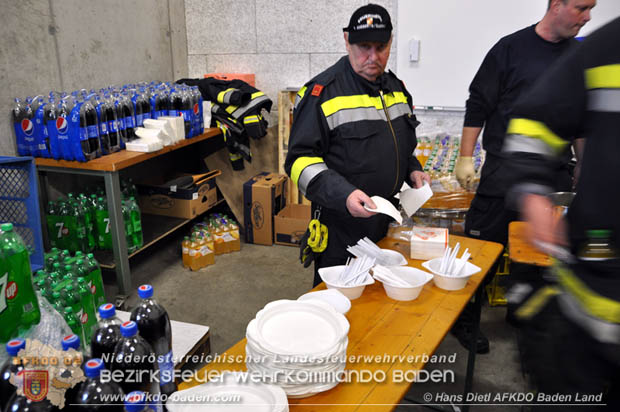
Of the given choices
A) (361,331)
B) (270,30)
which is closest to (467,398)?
(361,331)

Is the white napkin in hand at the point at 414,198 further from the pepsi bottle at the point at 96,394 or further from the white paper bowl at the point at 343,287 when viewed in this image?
the pepsi bottle at the point at 96,394

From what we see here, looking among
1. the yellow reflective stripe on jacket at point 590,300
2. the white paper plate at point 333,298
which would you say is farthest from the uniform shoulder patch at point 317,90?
the yellow reflective stripe on jacket at point 590,300

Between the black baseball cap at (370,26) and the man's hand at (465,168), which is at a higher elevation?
the black baseball cap at (370,26)

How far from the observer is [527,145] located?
1264mm

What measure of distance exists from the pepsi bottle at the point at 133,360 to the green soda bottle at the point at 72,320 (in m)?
1.31

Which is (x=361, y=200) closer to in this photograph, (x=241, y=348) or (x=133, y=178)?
(x=241, y=348)

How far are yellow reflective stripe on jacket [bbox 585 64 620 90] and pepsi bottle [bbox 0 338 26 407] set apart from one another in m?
1.46

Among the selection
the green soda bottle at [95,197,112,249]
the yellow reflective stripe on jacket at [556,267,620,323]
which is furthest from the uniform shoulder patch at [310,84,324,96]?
the green soda bottle at [95,197,112,249]

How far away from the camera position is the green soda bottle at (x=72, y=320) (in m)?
2.21

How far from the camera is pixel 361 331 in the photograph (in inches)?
60.6

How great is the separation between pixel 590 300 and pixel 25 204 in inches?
101

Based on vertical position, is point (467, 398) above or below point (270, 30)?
below

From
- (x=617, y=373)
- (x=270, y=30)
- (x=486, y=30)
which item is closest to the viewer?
(x=617, y=373)

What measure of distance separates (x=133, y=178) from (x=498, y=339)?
3446 millimetres
